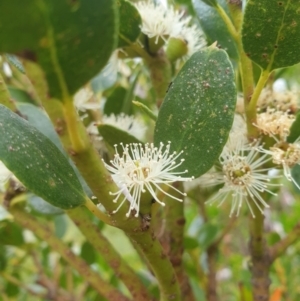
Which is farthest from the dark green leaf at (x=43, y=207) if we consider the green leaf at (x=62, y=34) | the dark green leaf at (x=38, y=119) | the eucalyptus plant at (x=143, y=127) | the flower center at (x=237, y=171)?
the green leaf at (x=62, y=34)

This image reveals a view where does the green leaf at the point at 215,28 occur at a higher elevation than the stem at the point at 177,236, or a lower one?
higher

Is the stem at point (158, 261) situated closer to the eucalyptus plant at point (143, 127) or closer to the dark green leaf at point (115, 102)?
the eucalyptus plant at point (143, 127)

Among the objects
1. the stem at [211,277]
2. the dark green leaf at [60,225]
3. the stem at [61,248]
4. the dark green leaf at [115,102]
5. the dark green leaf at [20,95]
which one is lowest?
the stem at [211,277]

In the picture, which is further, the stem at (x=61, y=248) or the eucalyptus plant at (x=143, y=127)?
the stem at (x=61, y=248)

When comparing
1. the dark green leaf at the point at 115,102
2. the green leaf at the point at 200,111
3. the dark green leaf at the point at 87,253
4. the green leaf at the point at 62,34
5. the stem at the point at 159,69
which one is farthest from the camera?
the dark green leaf at the point at 87,253

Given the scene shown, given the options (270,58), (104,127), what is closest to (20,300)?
(104,127)

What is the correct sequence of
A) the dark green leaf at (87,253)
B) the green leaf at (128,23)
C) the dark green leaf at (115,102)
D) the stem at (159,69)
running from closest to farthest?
the green leaf at (128,23) → the stem at (159,69) → the dark green leaf at (115,102) → the dark green leaf at (87,253)
